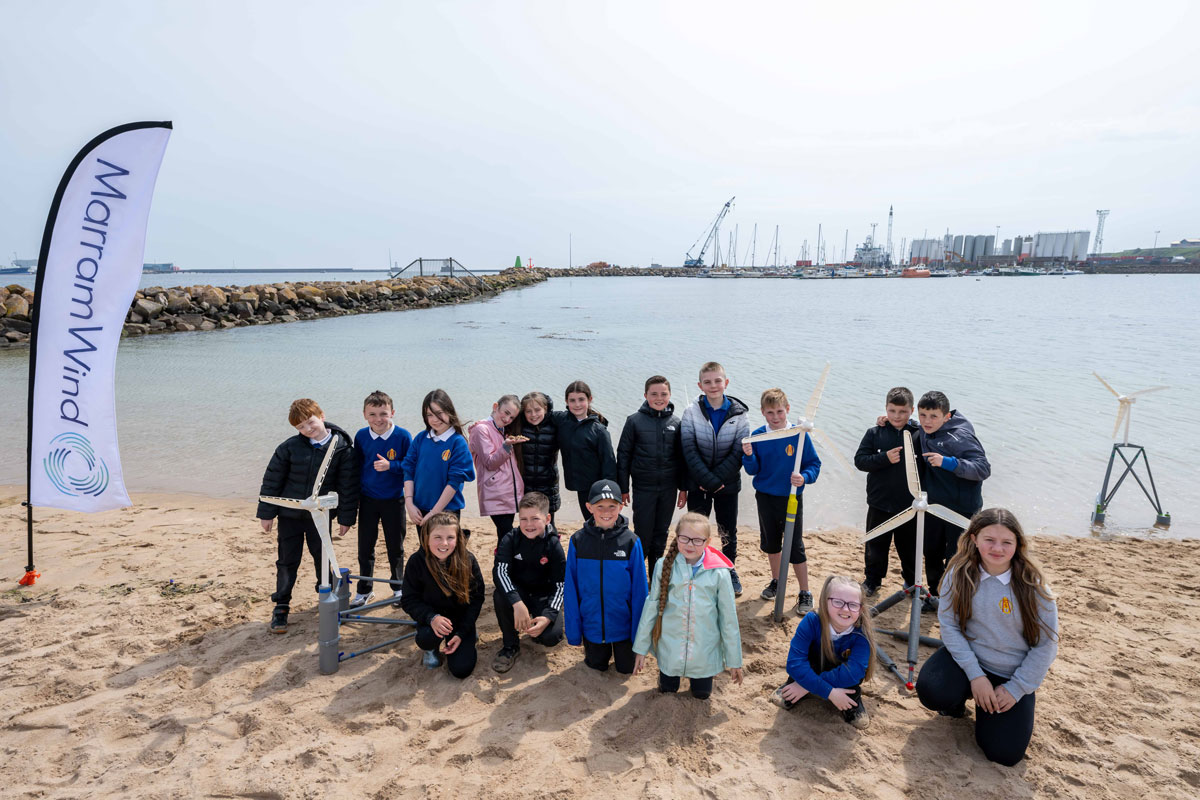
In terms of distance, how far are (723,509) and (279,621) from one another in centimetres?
382

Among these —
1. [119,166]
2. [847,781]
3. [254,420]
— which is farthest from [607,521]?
[254,420]

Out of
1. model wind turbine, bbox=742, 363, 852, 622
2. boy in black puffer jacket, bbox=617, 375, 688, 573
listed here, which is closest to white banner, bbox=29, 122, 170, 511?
boy in black puffer jacket, bbox=617, 375, 688, 573

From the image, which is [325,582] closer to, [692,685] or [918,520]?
[692,685]

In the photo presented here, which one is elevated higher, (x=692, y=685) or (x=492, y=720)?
(x=692, y=685)

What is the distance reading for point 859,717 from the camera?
364 centimetres

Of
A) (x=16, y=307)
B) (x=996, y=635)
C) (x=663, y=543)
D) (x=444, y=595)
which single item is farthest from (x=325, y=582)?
(x=16, y=307)

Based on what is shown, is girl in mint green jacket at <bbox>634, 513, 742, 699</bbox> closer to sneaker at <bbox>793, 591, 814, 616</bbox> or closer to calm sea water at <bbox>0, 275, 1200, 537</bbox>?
sneaker at <bbox>793, 591, 814, 616</bbox>

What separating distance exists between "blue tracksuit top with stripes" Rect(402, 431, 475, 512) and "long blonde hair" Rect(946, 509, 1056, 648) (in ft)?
11.9

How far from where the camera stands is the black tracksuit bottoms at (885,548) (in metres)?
5.11

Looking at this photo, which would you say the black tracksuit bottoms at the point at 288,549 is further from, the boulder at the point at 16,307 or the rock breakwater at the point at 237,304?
the boulder at the point at 16,307

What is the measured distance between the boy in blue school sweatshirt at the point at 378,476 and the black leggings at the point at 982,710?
415 centimetres

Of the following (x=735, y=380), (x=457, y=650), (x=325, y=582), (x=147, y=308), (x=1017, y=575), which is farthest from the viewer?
(x=147, y=308)

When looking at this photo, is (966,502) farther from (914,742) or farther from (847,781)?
(847,781)

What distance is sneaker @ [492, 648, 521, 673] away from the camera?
4254 millimetres
